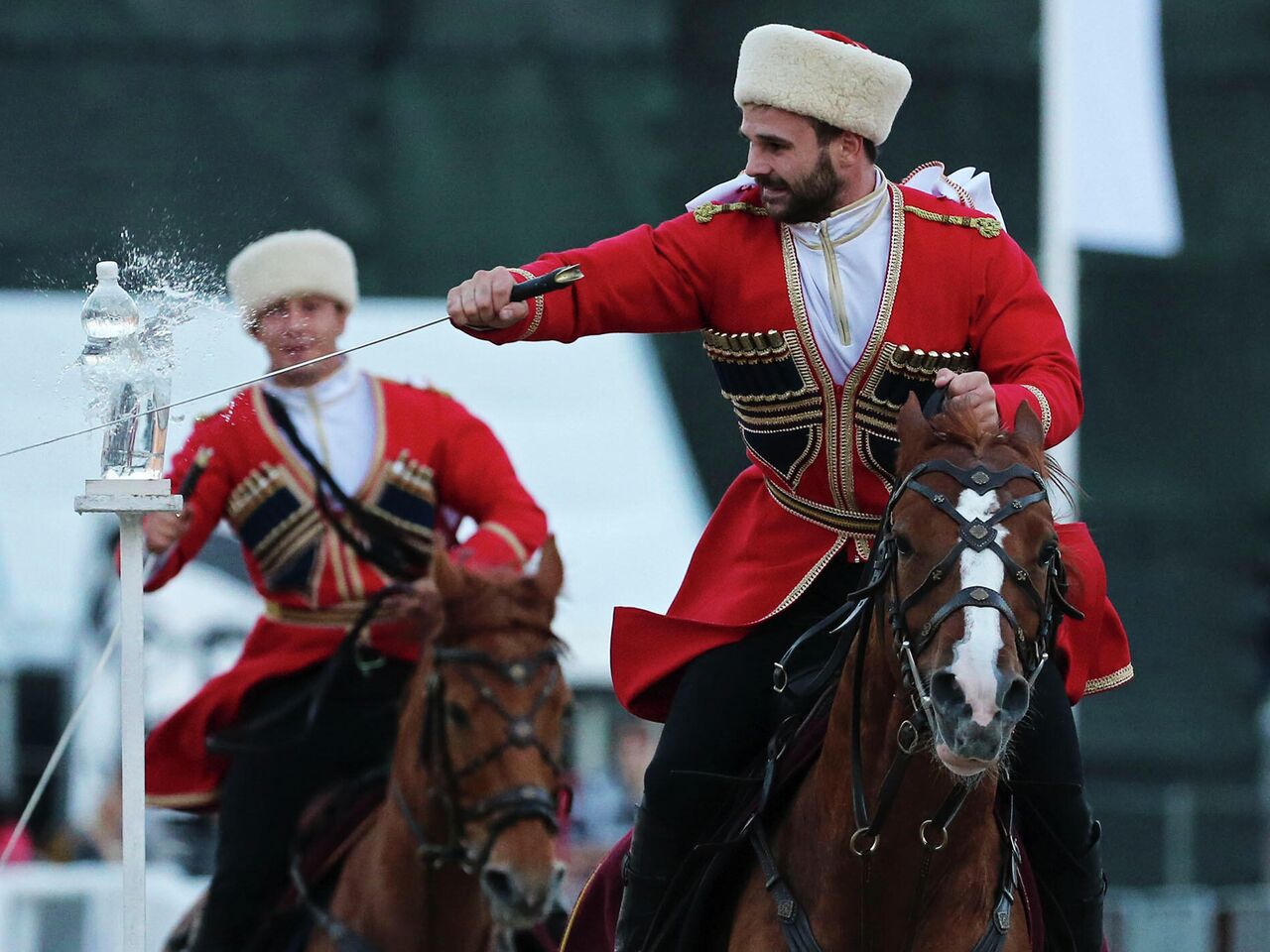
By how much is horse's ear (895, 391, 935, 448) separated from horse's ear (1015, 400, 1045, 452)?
135 mm

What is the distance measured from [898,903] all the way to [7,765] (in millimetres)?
9660

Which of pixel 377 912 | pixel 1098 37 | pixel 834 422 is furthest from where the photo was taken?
pixel 1098 37

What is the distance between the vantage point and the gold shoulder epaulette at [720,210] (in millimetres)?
4270

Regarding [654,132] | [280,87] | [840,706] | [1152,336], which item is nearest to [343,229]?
[280,87]

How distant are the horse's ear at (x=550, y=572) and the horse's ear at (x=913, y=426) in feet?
7.04

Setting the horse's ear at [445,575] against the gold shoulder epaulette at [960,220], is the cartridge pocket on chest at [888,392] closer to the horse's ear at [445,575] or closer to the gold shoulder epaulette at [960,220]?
the gold shoulder epaulette at [960,220]

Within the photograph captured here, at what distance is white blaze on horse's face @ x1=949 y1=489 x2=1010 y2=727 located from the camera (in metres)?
3.17

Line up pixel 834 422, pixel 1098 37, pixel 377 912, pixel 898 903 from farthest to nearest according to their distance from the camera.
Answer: pixel 1098 37 < pixel 377 912 < pixel 834 422 < pixel 898 903

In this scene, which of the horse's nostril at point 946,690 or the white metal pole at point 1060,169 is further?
the white metal pole at point 1060,169

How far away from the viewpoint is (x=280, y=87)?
1238 centimetres

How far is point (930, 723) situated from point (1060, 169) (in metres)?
8.34

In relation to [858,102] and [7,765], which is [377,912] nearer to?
[858,102]

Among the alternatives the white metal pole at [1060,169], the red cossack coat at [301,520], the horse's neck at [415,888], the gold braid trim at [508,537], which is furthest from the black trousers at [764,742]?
the white metal pole at [1060,169]

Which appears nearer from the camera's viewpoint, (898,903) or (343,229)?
(898,903)
